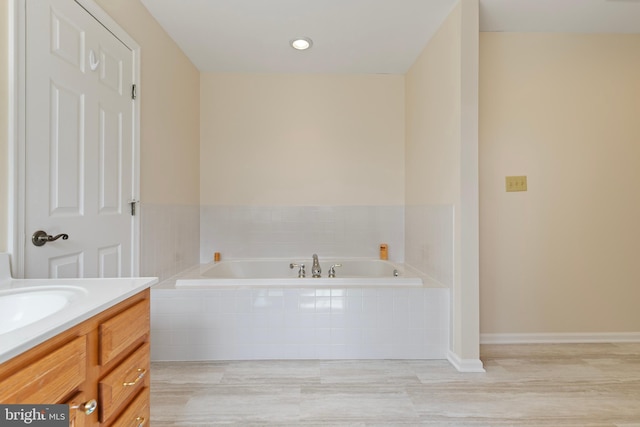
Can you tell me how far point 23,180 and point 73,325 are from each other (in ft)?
2.86

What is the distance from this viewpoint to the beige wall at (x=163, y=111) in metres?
2.07

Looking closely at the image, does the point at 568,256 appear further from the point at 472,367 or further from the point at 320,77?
the point at 320,77

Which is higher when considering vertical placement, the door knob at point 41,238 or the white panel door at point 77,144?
the white panel door at point 77,144

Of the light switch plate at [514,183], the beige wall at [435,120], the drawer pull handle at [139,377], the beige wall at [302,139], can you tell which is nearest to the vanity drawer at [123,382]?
the drawer pull handle at [139,377]

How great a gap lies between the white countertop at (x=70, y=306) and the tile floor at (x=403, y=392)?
2.88 feet

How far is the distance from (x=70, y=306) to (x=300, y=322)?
153 cm

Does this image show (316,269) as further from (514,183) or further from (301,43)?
(301,43)

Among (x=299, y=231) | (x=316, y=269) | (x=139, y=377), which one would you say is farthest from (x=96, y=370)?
(x=299, y=231)

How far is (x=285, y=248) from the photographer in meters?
3.23

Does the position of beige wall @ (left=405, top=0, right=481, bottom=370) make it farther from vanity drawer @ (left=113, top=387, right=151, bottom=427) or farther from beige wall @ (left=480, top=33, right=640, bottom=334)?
vanity drawer @ (left=113, top=387, right=151, bottom=427)

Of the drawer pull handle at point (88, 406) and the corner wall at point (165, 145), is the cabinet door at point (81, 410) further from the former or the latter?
the corner wall at point (165, 145)

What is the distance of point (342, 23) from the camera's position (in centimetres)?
230

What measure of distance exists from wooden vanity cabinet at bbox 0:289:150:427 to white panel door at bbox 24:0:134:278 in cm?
63

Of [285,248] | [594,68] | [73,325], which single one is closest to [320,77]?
[285,248]
